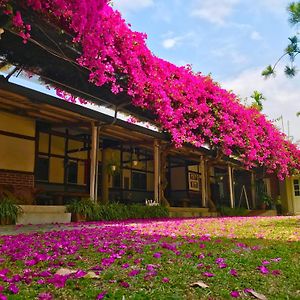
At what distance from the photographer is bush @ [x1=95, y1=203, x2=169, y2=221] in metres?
11.5

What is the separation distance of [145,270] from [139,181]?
16.1m

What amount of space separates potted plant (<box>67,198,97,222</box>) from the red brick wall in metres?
2.13

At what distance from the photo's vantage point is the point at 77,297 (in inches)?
114

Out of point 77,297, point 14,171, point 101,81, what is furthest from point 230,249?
point 14,171

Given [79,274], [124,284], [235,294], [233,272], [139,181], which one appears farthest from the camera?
[139,181]

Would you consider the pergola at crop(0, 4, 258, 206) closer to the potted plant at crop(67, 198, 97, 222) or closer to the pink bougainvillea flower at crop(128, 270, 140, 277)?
the potted plant at crop(67, 198, 97, 222)

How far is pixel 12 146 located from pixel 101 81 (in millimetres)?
4237

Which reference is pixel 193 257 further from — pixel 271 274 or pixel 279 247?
pixel 279 247

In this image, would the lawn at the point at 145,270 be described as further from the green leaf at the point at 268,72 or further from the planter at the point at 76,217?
the green leaf at the point at 268,72

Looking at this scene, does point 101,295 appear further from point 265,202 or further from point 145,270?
point 265,202

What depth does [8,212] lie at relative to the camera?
9031 mm

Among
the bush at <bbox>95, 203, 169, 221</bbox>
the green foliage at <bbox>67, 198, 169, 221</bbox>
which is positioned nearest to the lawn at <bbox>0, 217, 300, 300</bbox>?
the green foliage at <bbox>67, 198, 169, 221</bbox>

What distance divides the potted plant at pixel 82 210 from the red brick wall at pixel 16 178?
213cm

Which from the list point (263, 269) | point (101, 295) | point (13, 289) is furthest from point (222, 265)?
point (13, 289)
